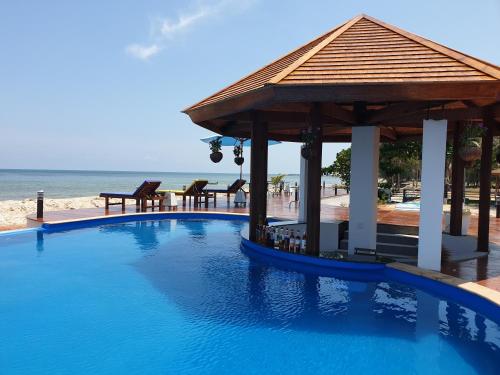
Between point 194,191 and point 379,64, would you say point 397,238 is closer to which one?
point 379,64

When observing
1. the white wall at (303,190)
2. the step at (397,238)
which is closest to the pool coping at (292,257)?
the step at (397,238)

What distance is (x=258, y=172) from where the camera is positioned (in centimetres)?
1028

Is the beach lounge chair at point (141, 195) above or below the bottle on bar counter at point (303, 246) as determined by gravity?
above

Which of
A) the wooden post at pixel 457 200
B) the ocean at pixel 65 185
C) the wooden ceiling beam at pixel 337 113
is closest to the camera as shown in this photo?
the wooden ceiling beam at pixel 337 113

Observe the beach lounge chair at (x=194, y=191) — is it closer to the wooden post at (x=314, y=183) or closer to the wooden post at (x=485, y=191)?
the wooden post at (x=314, y=183)

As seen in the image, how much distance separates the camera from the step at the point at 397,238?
9798 mm

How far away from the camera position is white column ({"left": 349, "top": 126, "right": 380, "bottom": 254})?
30.3 ft

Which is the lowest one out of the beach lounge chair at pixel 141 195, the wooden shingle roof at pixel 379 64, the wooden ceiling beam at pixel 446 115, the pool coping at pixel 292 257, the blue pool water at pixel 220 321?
the blue pool water at pixel 220 321

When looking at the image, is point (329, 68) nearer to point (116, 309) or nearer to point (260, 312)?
point (260, 312)

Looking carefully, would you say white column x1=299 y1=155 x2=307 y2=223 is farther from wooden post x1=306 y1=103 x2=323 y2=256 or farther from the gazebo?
wooden post x1=306 y1=103 x2=323 y2=256

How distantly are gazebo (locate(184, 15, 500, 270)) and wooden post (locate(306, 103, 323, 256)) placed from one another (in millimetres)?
21

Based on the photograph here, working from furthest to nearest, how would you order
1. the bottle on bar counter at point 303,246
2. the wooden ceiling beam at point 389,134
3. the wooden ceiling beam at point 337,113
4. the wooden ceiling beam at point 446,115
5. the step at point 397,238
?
the wooden ceiling beam at point 389,134, the step at point 397,238, the bottle on bar counter at point 303,246, the wooden ceiling beam at point 337,113, the wooden ceiling beam at point 446,115

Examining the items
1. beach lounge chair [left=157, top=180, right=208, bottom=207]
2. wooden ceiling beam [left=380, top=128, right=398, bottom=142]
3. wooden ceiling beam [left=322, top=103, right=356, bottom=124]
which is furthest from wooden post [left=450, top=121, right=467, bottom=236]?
beach lounge chair [left=157, top=180, right=208, bottom=207]

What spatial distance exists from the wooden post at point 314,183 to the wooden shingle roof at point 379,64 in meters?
0.98
